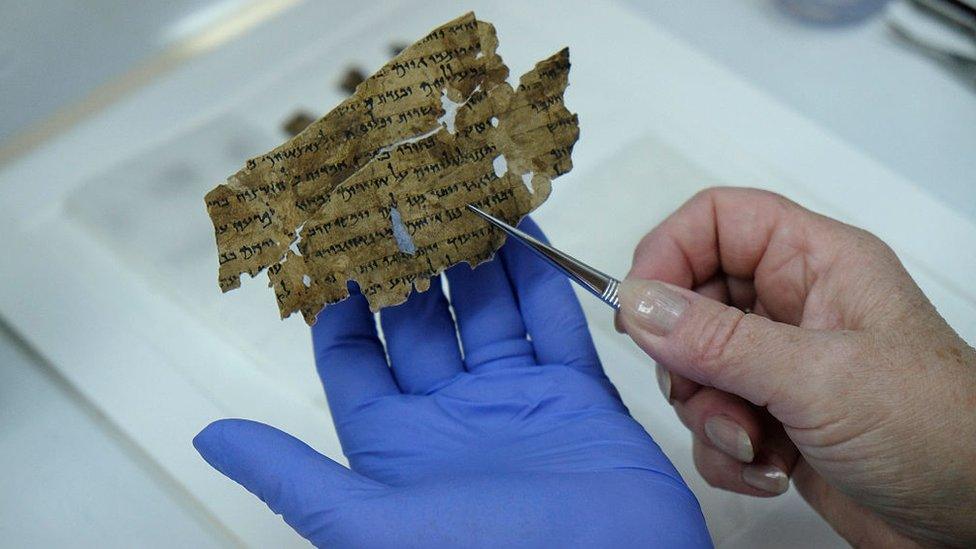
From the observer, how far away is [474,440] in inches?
35.6

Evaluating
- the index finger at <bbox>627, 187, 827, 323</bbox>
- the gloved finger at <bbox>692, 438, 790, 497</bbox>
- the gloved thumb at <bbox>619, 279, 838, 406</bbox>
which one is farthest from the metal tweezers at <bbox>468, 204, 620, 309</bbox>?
the gloved finger at <bbox>692, 438, 790, 497</bbox>

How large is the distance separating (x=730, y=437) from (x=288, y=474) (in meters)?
0.45

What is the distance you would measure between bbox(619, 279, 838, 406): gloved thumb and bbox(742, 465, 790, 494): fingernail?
0.62ft

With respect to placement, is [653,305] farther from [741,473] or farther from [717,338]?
[741,473]

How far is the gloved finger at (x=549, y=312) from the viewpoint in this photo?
3.10 ft

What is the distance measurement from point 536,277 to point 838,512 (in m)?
0.42

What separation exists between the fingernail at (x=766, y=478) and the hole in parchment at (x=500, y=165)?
1.38ft

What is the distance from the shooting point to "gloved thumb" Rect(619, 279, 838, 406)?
2.46 feet

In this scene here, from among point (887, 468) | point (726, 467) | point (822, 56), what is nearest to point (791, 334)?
point (887, 468)

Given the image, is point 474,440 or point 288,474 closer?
point 288,474

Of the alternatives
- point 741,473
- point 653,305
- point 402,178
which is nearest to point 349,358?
point 402,178

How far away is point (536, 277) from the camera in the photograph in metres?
0.97

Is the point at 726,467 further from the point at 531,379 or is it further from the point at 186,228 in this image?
the point at 186,228

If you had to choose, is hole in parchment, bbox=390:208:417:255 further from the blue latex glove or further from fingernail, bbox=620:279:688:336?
fingernail, bbox=620:279:688:336
